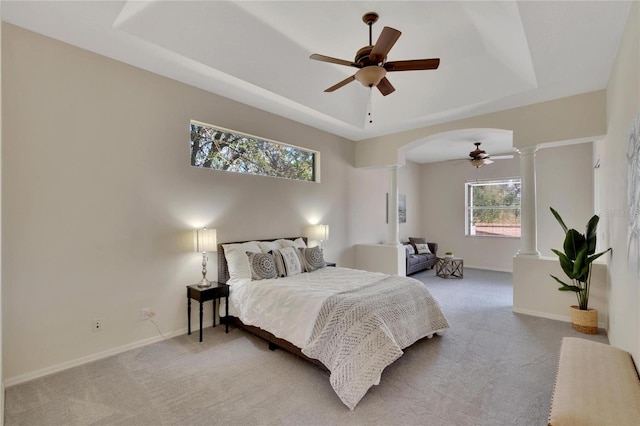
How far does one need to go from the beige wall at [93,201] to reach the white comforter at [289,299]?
2.29 feet

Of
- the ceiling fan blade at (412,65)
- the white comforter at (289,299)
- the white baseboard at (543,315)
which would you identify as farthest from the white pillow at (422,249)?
the ceiling fan blade at (412,65)

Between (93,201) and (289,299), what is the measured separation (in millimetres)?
2113

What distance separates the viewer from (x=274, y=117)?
4.66 meters

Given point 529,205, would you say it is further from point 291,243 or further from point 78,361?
point 78,361

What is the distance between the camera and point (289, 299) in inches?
119

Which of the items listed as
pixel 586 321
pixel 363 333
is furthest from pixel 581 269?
pixel 363 333

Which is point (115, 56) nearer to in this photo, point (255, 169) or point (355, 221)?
point (255, 169)

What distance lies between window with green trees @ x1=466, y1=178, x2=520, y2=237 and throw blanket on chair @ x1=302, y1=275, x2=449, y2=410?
5.65 metres

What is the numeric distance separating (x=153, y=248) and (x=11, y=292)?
1130mm

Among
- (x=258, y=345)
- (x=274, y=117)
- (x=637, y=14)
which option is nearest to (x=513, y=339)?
(x=258, y=345)

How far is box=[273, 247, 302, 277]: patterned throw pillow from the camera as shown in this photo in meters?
3.84

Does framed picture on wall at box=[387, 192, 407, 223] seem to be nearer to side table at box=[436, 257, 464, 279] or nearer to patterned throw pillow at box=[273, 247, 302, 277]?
side table at box=[436, 257, 464, 279]

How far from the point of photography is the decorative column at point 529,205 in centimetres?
433

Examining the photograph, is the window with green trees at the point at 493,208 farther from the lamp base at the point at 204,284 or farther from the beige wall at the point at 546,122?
the lamp base at the point at 204,284
